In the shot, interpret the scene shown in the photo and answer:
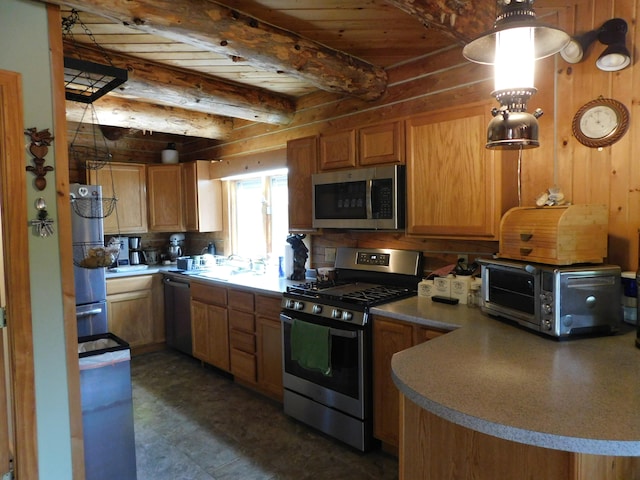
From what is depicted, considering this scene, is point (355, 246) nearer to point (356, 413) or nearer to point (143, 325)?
point (356, 413)

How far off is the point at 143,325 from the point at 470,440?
12.5ft

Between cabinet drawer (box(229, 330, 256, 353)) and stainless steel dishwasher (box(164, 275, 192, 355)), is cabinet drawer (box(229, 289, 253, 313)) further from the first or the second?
stainless steel dishwasher (box(164, 275, 192, 355))

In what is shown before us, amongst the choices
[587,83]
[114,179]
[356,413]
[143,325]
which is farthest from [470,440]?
[114,179]

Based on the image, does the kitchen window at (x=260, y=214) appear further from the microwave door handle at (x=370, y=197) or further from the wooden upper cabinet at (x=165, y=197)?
the microwave door handle at (x=370, y=197)

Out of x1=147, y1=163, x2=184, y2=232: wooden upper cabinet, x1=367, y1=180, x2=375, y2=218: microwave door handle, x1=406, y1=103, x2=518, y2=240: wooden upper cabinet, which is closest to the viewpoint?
x1=406, y1=103, x2=518, y2=240: wooden upper cabinet

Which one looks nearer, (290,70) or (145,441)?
(290,70)

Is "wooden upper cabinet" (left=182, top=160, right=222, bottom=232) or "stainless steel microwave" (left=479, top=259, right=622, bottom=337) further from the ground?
"wooden upper cabinet" (left=182, top=160, right=222, bottom=232)

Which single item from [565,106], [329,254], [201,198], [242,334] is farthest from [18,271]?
[201,198]

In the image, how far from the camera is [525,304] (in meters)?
1.79

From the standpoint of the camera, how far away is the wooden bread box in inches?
67.2

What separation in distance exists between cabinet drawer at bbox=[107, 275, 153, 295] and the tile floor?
1.05 metres

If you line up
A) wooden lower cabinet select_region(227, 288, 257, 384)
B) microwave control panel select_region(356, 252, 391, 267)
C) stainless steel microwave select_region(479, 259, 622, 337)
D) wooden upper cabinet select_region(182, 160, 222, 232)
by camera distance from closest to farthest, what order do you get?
1. stainless steel microwave select_region(479, 259, 622, 337)
2. microwave control panel select_region(356, 252, 391, 267)
3. wooden lower cabinet select_region(227, 288, 257, 384)
4. wooden upper cabinet select_region(182, 160, 222, 232)

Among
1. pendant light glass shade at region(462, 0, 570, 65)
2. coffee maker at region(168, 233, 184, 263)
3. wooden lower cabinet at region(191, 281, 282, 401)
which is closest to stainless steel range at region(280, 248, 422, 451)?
wooden lower cabinet at region(191, 281, 282, 401)

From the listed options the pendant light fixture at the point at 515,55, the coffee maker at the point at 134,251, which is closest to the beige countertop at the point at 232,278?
the coffee maker at the point at 134,251
